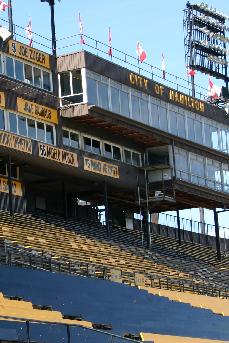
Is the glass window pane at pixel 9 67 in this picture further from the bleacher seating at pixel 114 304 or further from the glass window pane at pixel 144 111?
the bleacher seating at pixel 114 304

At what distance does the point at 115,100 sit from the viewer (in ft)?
158

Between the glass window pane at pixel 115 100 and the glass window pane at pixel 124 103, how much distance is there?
0.30 meters

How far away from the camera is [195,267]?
52031 mm

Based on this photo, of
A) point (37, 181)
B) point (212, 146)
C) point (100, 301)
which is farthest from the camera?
point (212, 146)

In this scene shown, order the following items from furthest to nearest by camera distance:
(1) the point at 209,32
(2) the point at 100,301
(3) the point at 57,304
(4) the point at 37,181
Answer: (1) the point at 209,32, (4) the point at 37,181, (2) the point at 100,301, (3) the point at 57,304

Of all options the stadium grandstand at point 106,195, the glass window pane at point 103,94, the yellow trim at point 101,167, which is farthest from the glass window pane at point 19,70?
the yellow trim at point 101,167

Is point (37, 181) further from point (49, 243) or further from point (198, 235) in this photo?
point (198, 235)

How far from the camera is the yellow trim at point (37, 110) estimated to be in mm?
42781

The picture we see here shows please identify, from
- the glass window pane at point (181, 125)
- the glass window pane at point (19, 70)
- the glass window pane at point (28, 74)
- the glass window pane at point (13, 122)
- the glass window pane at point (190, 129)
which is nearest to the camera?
the glass window pane at point (13, 122)

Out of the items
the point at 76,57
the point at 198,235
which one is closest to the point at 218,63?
the point at 198,235

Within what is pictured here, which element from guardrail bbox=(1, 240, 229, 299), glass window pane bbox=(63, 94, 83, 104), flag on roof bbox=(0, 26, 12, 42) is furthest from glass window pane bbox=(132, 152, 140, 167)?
flag on roof bbox=(0, 26, 12, 42)

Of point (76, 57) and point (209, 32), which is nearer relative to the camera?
point (76, 57)

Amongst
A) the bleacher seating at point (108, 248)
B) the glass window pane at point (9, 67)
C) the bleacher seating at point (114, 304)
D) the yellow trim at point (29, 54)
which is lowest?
the bleacher seating at point (114, 304)

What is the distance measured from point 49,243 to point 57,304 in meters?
7.28
